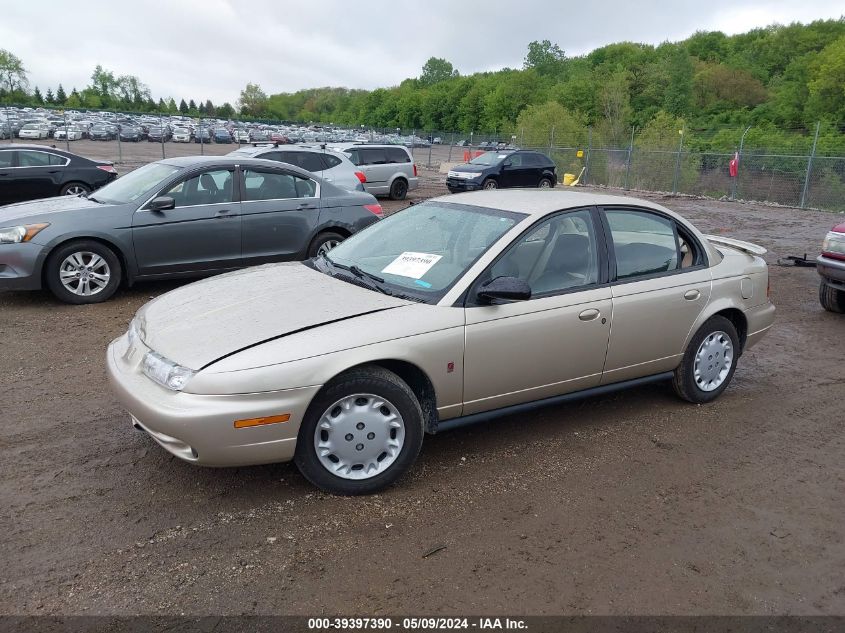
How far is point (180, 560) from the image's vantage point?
3.13 meters

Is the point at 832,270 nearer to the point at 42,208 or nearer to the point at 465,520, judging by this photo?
the point at 465,520


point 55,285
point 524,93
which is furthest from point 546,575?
point 524,93

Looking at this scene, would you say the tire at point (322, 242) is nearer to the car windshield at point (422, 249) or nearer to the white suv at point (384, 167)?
the car windshield at point (422, 249)

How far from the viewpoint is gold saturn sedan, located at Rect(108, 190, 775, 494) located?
342 cm

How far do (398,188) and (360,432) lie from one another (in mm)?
17360

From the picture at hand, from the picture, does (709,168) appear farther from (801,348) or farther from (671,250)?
(671,250)

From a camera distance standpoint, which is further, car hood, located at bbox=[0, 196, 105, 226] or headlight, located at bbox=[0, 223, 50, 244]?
car hood, located at bbox=[0, 196, 105, 226]

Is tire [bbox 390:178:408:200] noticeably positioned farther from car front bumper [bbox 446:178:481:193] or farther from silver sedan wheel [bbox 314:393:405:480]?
silver sedan wheel [bbox 314:393:405:480]

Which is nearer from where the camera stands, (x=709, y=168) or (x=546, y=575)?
(x=546, y=575)

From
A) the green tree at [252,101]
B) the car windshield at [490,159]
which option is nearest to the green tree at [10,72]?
the green tree at [252,101]

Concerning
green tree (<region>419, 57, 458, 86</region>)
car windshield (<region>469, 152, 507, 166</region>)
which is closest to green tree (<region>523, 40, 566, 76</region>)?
green tree (<region>419, 57, 458, 86</region>)

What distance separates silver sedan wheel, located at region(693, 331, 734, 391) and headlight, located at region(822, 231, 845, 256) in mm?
3386

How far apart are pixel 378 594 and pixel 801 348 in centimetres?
557

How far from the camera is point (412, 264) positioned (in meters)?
4.31
